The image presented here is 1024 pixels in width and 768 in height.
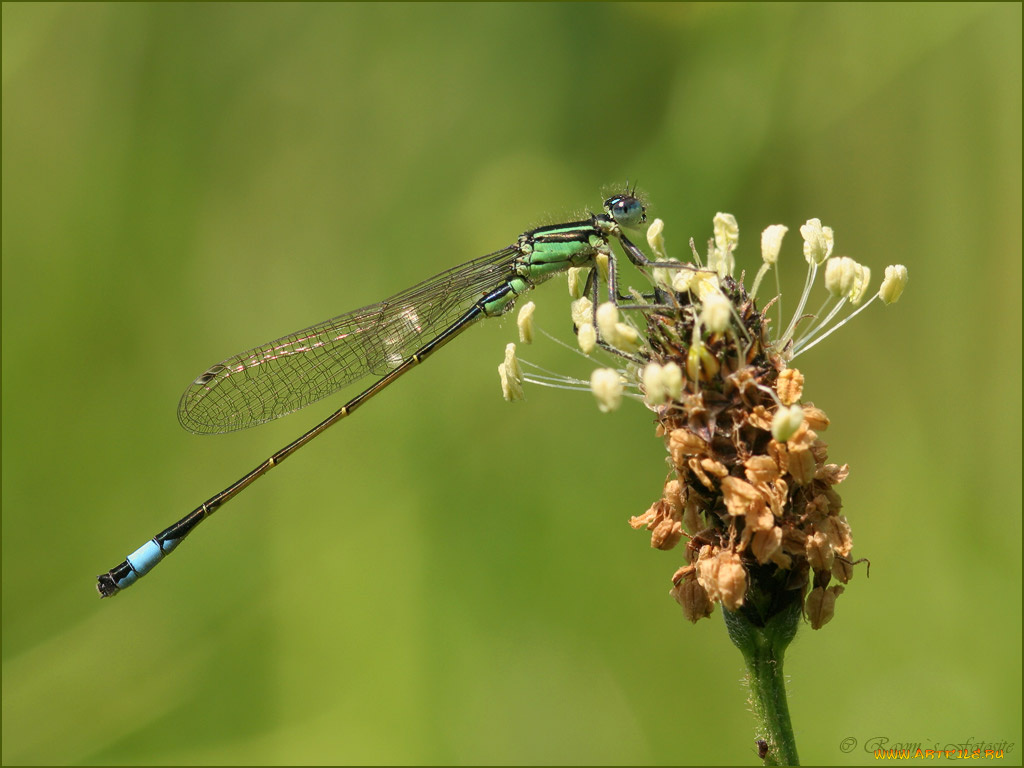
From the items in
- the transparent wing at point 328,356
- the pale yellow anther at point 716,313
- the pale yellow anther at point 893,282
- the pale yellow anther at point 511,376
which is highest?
the transparent wing at point 328,356

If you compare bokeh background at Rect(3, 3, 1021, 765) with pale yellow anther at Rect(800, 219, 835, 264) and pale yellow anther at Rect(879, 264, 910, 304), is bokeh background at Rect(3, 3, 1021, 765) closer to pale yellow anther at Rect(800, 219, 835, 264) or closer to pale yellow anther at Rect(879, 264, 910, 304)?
pale yellow anther at Rect(800, 219, 835, 264)

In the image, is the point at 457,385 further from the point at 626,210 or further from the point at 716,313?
the point at 716,313

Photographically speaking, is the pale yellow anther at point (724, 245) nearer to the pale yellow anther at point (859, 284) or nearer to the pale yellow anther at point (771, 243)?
the pale yellow anther at point (771, 243)

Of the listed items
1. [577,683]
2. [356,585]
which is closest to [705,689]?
[577,683]

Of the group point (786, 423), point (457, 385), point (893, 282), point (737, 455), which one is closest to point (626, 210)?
point (893, 282)

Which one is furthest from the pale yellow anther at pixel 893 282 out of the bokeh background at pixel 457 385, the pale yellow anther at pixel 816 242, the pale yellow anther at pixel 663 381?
the bokeh background at pixel 457 385

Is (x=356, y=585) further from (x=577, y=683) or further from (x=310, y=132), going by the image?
A: (x=310, y=132)
